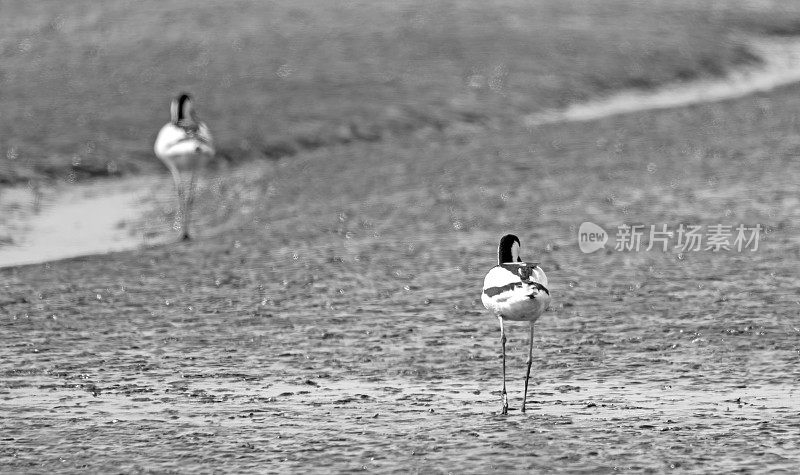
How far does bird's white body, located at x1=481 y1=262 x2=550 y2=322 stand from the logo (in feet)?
20.3

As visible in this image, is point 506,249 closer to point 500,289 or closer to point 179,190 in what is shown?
point 500,289

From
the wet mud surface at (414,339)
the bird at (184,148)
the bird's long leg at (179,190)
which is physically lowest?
the wet mud surface at (414,339)

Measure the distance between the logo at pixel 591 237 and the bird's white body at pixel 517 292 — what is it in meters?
6.20

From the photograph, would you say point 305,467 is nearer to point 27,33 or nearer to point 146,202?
point 146,202

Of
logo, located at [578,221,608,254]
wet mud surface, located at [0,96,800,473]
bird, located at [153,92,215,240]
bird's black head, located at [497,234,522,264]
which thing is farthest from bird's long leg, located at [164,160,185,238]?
bird's black head, located at [497,234,522,264]

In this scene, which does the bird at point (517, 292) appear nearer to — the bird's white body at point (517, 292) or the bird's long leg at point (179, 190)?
the bird's white body at point (517, 292)

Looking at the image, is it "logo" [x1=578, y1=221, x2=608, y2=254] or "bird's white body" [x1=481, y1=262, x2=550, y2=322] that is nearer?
"bird's white body" [x1=481, y1=262, x2=550, y2=322]

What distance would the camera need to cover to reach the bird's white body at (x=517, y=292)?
30.8ft

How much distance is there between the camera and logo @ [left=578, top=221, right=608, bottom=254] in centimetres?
1590

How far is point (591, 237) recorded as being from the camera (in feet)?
53.8

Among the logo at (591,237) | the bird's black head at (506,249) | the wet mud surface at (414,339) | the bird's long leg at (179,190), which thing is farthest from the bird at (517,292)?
the bird's long leg at (179,190)

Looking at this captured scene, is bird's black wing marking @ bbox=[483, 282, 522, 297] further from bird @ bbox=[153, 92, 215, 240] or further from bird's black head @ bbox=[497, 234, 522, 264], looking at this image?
bird @ bbox=[153, 92, 215, 240]

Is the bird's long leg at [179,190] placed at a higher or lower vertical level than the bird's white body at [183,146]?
lower

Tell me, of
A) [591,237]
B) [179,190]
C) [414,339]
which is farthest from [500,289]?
[179,190]
